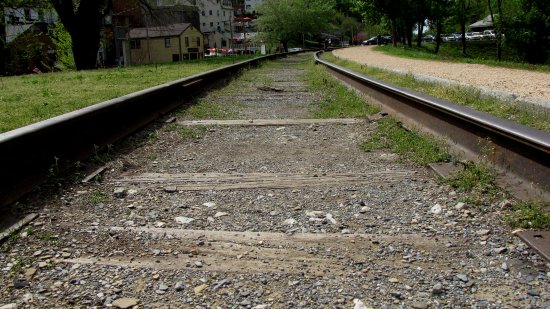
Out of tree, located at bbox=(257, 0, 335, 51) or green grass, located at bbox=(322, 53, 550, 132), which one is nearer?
green grass, located at bbox=(322, 53, 550, 132)

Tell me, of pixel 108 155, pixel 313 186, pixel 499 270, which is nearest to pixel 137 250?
pixel 313 186

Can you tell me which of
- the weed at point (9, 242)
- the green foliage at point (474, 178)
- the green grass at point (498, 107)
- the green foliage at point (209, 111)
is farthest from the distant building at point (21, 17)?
the green foliage at point (474, 178)

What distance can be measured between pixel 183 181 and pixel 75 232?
4.08ft

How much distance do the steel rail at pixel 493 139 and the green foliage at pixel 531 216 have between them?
0.36ft

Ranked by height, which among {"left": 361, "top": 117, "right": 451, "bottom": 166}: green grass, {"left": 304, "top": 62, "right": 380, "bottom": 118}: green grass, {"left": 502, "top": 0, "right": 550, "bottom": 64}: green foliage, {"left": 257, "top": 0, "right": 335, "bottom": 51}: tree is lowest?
{"left": 361, "top": 117, "right": 451, "bottom": 166}: green grass

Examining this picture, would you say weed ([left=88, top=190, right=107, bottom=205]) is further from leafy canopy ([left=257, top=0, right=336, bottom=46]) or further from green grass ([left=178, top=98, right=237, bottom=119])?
leafy canopy ([left=257, top=0, right=336, bottom=46])

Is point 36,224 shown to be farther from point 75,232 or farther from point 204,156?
point 204,156

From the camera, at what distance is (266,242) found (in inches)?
116

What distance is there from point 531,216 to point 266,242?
159 cm

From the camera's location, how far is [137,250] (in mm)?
2816

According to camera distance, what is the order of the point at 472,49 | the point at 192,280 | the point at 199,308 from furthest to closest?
1. the point at 472,49
2. the point at 192,280
3. the point at 199,308

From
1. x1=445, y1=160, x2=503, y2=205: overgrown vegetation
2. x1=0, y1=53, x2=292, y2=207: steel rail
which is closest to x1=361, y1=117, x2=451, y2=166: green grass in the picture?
x1=445, y1=160, x2=503, y2=205: overgrown vegetation

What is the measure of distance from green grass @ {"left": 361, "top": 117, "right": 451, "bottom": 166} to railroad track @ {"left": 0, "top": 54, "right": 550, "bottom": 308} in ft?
0.87

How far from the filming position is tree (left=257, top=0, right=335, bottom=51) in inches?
3406
